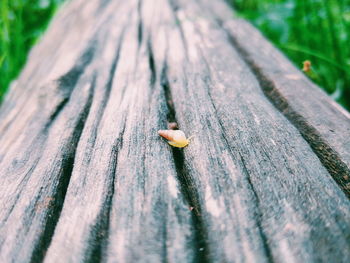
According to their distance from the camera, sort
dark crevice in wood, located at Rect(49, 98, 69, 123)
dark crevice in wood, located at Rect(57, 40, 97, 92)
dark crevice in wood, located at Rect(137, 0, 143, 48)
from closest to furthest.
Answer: dark crevice in wood, located at Rect(49, 98, 69, 123) < dark crevice in wood, located at Rect(57, 40, 97, 92) < dark crevice in wood, located at Rect(137, 0, 143, 48)

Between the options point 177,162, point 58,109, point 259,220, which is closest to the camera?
point 259,220

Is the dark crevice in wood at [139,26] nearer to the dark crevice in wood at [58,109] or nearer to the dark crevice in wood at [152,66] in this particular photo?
the dark crevice in wood at [152,66]

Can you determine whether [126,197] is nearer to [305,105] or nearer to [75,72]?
[305,105]

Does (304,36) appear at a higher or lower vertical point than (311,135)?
lower

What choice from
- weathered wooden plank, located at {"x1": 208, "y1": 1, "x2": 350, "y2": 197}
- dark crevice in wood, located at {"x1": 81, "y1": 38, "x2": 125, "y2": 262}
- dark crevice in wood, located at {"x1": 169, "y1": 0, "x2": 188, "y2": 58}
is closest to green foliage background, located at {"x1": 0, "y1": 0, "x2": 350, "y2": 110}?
weathered wooden plank, located at {"x1": 208, "y1": 1, "x2": 350, "y2": 197}

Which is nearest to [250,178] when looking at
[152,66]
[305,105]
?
[305,105]

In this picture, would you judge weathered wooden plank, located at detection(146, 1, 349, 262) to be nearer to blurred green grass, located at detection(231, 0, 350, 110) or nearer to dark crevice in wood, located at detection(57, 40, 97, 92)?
dark crevice in wood, located at detection(57, 40, 97, 92)
